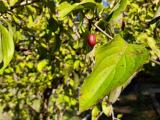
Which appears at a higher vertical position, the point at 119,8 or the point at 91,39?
the point at 119,8

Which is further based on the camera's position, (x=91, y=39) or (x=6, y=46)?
(x=91, y=39)

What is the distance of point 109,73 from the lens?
2.44ft

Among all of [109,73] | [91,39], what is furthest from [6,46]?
[91,39]

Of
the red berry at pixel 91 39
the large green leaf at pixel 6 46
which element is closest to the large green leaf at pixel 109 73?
the large green leaf at pixel 6 46

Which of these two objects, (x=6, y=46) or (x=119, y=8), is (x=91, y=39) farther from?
(x=6, y=46)

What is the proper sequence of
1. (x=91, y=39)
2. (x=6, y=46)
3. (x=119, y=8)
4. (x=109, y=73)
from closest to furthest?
(x=109, y=73) < (x=6, y=46) < (x=119, y=8) < (x=91, y=39)

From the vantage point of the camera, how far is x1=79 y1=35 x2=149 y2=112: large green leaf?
73 centimetres

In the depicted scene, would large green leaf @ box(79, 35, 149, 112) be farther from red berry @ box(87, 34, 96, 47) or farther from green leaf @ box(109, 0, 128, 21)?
red berry @ box(87, 34, 96, 47)

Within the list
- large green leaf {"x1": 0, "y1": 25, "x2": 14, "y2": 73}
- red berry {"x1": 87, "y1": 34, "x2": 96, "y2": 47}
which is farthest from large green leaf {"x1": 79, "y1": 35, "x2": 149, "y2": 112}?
red berry {"x1": 87, "y1": 34, "x2": 96, "y2": 47}

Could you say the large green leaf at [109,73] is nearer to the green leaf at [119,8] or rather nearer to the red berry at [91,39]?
the green leaf at [119,8]

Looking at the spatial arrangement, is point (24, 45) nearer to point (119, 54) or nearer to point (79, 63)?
point (79, 63)

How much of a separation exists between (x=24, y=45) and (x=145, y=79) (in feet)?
30.7

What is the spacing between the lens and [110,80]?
2.40 feet

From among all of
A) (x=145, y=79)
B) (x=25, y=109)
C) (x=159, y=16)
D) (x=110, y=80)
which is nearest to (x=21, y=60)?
(x=25, y=109)
